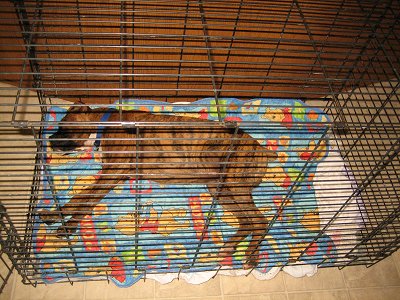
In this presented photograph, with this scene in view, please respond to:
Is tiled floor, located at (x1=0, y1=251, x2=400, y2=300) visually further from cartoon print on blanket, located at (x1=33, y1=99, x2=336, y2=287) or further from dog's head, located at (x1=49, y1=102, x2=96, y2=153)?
dog's head, located at (x1=49, y1=102, x2=96, y2=153)

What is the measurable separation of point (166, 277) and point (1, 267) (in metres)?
0.67

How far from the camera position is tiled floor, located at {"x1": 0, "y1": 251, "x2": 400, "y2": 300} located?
1.33m

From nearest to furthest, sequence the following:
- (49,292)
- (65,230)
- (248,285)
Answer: (65,230) < (49,292) < (248,285)

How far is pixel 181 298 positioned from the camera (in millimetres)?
1362

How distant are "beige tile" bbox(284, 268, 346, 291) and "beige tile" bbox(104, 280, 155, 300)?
1.94 ft

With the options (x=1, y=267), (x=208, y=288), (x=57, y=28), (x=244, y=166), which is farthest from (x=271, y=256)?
(x=57, y=28)

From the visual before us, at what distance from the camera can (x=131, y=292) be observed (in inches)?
53.3

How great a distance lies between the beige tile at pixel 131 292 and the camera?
1343mm

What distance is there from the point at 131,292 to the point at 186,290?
225 millimetres

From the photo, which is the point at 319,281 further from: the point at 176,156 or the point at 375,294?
the point at 176,156

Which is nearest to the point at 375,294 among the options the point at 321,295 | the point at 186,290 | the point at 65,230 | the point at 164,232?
the point at 321,295

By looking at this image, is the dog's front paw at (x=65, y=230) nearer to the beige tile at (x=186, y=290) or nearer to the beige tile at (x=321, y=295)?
the beige tile at (x=186, y=290)

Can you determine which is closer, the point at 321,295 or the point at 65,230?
the point at 65,230

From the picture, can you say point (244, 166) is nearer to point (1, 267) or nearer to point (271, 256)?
point (271, 256)
